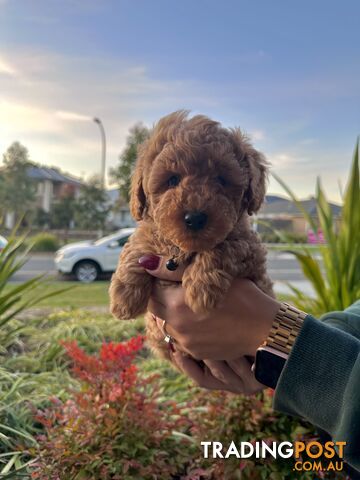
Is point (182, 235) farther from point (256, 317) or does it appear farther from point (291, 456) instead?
point (291, 456)

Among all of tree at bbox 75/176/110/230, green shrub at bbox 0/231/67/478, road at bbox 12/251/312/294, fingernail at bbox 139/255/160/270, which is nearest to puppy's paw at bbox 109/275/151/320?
fingernail at bbox 139/255/160/270

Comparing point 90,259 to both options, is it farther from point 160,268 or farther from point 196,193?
point 196,193

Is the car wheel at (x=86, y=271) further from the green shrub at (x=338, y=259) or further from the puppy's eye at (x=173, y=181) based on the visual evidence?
the puppy's eye at (x=173, y=181)

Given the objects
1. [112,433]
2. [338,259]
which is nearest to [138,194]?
[112,433]

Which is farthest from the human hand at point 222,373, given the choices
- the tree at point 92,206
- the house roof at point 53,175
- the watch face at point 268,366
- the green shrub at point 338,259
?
the house roof at point 53,175

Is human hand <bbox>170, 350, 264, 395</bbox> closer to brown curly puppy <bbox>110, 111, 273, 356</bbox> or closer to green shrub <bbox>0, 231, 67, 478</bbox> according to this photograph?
brown curly puppy <bbox>110, 111, 273, 356</bbox>

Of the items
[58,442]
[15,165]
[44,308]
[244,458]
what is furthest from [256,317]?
[15,165]

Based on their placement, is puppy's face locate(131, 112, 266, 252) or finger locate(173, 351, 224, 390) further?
finger locate(173, 351, 224, 390)
